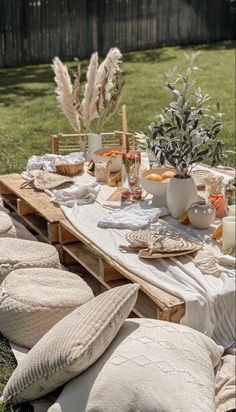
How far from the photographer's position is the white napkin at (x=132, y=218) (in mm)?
4652

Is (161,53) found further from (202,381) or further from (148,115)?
(202,381)

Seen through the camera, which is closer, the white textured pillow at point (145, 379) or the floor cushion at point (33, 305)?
the white textured pillow at point (145, 379)

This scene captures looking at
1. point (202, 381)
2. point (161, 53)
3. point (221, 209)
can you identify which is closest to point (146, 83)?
point (161, 53)

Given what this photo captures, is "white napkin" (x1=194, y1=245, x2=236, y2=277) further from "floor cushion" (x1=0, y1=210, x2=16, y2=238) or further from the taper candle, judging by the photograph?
"floor cushion" (x1=0, y1=210, x2=16, y2=238)

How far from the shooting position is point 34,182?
226 inches

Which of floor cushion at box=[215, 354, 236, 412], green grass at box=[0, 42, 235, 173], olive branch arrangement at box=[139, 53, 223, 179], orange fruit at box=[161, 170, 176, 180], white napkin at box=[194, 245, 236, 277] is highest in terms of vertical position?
olive branch arrangement at box=[139, 53, 223, 179]

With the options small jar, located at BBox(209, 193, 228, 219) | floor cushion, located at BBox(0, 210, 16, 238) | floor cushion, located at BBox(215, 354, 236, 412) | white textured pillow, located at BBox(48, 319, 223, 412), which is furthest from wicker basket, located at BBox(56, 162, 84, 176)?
white textured pillow, located at BBox(48, 319, 223, 412)

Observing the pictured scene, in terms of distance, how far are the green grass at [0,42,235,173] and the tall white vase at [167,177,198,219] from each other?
11.0 ft

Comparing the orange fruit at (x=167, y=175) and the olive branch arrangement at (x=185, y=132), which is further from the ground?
the olive branch arrangement at (x=185, y=132)

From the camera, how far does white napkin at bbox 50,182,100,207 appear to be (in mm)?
5238

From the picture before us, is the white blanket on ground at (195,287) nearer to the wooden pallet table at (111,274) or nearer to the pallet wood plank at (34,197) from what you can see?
the wooden pallet table at (111,274)

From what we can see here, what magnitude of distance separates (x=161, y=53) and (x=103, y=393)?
1408 cm

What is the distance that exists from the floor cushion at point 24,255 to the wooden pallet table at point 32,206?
34 cm

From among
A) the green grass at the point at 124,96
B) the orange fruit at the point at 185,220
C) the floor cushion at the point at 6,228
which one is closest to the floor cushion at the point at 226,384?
the orange fruit at the point at 185,220
